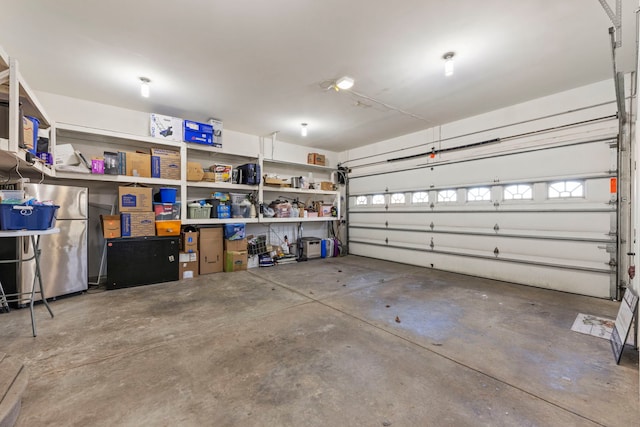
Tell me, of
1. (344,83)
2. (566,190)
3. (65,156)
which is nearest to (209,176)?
(65,156)

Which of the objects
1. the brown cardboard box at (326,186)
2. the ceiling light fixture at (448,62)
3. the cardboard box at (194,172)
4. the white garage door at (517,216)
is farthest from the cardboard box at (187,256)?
the ceiling light fixture at (448,62)

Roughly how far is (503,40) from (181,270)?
545 centimetres

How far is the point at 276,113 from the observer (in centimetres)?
481

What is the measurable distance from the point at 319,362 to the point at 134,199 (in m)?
3.86

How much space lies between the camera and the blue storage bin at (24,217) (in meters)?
2.22

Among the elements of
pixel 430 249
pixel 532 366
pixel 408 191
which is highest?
pixel 408 191

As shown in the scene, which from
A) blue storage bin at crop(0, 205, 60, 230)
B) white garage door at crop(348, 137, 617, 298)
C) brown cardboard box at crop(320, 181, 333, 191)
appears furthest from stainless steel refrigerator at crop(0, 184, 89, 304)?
white garage door at crop(348, 137, 617, 298)

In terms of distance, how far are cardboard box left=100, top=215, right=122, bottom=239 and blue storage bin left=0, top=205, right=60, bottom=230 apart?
1.61 m

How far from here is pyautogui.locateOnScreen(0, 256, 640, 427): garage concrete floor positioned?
4.96 feet

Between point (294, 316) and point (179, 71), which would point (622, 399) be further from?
point (179, 71)

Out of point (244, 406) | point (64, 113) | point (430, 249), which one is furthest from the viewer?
point (430, 249)

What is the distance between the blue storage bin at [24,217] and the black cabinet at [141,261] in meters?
1.66

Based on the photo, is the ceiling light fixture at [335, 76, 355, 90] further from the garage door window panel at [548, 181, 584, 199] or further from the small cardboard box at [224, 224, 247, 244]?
the garage door window panel at [548, 181, 584, 199]

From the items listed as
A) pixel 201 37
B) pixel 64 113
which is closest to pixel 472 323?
pixel 201 37
